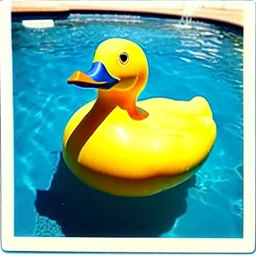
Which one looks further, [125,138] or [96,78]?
[125,138]

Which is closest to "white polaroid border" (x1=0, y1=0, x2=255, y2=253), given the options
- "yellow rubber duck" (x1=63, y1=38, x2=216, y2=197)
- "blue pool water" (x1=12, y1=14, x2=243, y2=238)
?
"blue pool water" (x1=12, y1=14, x2=243, y2=238)

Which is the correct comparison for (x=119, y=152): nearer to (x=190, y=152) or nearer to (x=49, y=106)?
(x=190, y=152)

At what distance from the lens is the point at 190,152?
2.23 metres

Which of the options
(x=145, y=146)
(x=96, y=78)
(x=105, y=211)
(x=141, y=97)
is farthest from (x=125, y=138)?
(x=141, y=97)

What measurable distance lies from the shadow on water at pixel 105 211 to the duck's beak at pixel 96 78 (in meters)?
0.50

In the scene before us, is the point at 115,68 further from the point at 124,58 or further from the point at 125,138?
the point at 125,138

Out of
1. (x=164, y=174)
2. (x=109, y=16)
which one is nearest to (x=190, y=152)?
(x=164, y=174)

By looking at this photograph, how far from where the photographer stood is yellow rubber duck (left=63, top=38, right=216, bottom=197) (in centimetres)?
211

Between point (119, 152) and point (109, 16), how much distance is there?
1.10m

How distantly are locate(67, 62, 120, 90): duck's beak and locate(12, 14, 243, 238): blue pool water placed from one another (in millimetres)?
506

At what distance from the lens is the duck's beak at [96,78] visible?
1.99 m
